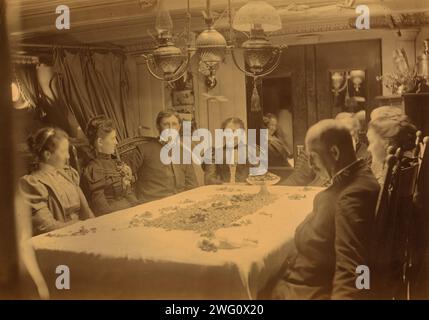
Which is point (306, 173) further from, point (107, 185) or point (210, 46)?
point (107, 185)

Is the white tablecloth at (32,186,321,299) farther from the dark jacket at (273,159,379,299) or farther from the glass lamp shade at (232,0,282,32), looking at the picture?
the glass lamp shade at (232,0,282,32)

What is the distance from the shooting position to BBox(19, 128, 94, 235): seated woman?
2.05 meters

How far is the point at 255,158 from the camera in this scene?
2.01 meters

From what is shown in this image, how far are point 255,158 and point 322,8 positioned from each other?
1.74ft

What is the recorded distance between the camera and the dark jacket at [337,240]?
185 cm

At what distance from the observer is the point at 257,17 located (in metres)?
1.89

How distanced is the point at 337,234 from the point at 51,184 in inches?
38.1

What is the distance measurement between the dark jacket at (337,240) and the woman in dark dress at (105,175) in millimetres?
601

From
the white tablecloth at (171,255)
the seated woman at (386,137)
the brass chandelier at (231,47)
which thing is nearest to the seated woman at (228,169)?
the white tablecloth at (171,255)

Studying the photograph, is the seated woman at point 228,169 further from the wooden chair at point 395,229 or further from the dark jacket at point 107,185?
the wooden chair at point 395,229

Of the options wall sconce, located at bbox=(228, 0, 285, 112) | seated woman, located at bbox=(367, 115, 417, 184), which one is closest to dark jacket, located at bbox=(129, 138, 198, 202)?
wall sconce, located at bbox=(228, 0, 285, 112)

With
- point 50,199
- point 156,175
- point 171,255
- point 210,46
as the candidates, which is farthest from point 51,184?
point 210,46
